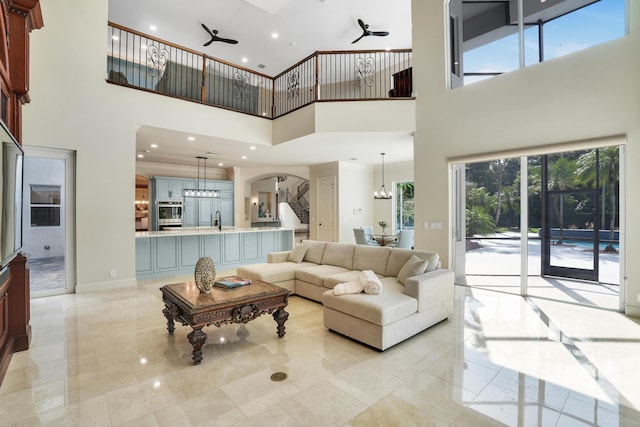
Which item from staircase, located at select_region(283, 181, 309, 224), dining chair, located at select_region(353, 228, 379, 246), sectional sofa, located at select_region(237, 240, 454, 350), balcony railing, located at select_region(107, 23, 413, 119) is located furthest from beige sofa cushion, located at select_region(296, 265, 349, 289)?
staircase, located at select_region(283, 181, 309, 224)

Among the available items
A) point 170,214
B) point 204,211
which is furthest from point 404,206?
point 170,214

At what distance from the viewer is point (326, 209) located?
9516mm

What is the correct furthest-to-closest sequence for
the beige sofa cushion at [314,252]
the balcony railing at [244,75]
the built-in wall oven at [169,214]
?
the built-in wall oven at [169,214] < the balcony railing at [244,75] < the beige sofa cushion at [314,252]

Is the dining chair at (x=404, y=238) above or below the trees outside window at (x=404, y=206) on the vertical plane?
below

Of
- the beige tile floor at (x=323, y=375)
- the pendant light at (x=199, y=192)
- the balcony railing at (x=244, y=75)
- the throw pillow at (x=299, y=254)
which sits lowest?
the beige tile floor at (x=323, y=375)

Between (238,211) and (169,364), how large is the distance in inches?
323

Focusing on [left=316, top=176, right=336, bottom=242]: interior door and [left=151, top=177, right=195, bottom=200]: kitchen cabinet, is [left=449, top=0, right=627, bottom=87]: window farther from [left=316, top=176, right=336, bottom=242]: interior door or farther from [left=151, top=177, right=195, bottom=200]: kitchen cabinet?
[left=151, top=177, right=195, bottom=200]: kitchen cabinet

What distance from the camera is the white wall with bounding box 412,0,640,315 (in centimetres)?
382

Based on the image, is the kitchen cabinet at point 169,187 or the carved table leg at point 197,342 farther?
the kitchen cabinet at point 169,187

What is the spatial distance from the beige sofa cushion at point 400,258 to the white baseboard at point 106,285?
440 centimetres

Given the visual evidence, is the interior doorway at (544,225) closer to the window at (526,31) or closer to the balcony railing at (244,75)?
the window at (526,31)

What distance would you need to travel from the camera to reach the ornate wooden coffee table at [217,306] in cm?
270

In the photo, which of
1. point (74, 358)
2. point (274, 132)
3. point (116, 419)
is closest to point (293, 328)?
point (116, 419)

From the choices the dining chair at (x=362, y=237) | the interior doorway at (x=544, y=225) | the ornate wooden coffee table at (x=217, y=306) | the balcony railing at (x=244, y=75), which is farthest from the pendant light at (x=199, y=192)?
the interior doorway at (x=544, y=225)
